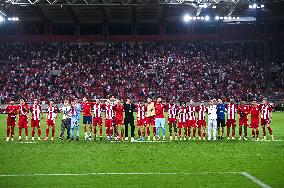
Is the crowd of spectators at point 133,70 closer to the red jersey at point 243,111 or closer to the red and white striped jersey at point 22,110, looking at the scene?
the red and white striped jersey at point 22,110

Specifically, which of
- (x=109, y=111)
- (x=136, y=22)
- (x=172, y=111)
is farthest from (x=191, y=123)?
(x=136, y=22)

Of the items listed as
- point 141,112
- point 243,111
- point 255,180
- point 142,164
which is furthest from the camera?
point 141,112

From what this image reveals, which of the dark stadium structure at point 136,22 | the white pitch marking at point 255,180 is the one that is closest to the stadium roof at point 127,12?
the dark stadium structure at point 136,22

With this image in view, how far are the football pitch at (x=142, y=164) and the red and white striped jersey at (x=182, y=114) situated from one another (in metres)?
2.10

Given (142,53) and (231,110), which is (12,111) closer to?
(231,110)

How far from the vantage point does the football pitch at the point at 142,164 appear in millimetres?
10078

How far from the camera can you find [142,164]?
12766 mm

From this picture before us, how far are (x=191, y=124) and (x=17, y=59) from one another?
3678 cm

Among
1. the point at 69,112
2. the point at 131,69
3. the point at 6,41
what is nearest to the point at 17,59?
the point at 6,41

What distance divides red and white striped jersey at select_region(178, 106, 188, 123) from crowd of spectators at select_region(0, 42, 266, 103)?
2737 cm

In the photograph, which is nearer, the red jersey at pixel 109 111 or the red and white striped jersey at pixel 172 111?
the red jersey at pixel 109 111

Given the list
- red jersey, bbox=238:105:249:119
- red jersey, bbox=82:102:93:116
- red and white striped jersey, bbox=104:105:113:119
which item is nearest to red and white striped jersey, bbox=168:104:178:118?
red and white striped jersey, bbox=104:105:113:119

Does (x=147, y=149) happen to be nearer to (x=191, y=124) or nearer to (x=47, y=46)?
(x=191, y=124)

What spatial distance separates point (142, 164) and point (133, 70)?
1549 inches
